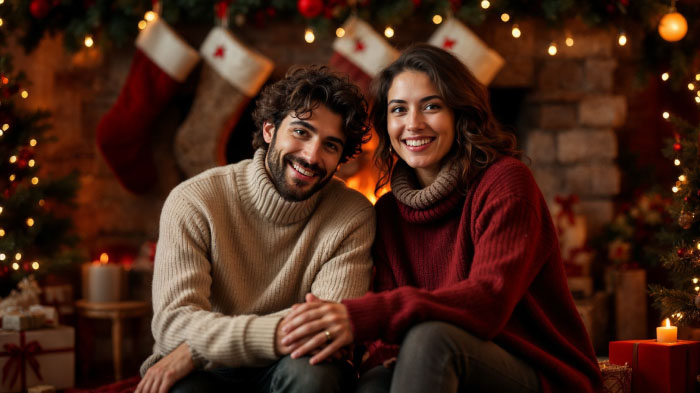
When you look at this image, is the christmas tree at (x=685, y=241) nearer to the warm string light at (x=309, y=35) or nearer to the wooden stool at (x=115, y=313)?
the warm string light at (x=309, y=35)

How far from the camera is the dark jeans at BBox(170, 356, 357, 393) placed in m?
1.49

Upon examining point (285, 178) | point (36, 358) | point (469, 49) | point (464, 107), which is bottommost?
point (36, 358)

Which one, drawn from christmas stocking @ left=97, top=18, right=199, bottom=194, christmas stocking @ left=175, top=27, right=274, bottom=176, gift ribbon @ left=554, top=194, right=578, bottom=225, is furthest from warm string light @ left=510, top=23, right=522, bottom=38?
christmas stocking @ left=97, top=18, right=199, bottom=194

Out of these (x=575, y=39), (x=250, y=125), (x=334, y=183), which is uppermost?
(x=575, y=39)

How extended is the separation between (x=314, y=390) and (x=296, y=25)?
7.27 feet

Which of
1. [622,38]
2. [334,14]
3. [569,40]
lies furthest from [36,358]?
[622,38]

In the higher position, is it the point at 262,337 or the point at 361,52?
the point at 361,52

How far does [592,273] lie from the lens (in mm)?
3379

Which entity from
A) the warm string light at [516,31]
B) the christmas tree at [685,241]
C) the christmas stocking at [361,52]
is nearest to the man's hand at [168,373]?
the christmas tree at [685,241]

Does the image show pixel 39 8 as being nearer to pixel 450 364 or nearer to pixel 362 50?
pixel 362 50

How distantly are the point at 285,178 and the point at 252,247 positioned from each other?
0.19 metres

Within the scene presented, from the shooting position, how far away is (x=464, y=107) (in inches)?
69.8

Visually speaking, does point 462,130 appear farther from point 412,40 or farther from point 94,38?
point 94,38

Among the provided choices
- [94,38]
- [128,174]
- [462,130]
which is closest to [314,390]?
[462,130]
